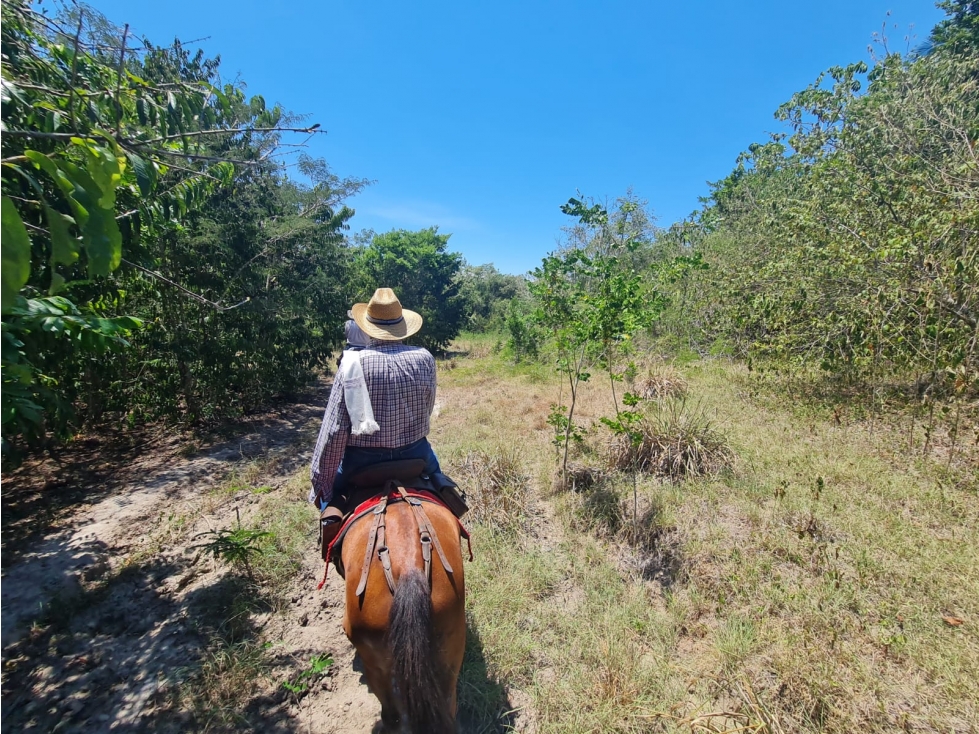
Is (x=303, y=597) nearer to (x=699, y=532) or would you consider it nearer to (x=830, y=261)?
(x=699, y=532)

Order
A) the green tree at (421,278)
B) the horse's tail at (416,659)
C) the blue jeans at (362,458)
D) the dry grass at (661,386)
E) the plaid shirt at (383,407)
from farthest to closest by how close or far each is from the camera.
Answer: the green tree at (421,278), the dry grass at (661,386), the blue jeans at (362,458), the plaid shirt at (383,407), the horse's tail at (416,659)

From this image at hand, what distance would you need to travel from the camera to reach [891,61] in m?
5.64

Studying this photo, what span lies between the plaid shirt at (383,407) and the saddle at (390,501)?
182mm

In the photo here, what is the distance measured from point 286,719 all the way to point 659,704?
7.05ft

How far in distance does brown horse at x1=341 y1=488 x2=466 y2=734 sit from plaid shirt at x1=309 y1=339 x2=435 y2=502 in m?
0.58

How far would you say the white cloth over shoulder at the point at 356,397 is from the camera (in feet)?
7.93

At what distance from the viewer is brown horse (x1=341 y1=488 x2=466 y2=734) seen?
177 cm

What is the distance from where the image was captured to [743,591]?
3047mm

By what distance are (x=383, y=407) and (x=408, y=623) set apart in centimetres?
120

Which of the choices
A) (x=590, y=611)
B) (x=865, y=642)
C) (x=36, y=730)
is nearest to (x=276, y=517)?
(x=36, y=730)

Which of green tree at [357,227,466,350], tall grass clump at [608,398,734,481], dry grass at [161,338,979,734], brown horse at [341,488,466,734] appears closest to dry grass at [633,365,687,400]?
dry grass at [161,338,979,734]

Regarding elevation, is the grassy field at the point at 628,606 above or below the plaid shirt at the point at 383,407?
below

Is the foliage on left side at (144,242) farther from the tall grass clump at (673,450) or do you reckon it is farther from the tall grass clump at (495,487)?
the tall grass clump at (673,450)

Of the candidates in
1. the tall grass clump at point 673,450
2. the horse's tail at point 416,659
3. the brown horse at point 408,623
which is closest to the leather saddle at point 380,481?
the brown horse at point 408,623
